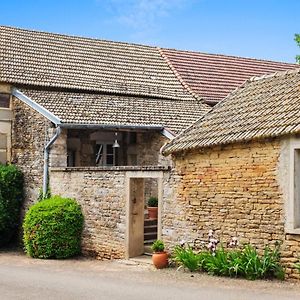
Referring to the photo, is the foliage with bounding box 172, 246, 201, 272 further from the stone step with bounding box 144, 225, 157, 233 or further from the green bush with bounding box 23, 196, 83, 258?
the stone step with bounding box 144, 225, 157, 233

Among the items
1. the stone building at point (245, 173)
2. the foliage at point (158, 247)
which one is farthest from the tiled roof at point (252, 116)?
the foliage at point (158, 247)

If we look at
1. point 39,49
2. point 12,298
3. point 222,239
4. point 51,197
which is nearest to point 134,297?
point 12,298

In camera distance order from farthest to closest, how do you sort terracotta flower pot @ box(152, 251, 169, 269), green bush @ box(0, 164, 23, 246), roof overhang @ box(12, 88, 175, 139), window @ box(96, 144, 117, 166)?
window @ box(96, 144, 117, 166)
green bush @ box(0, 164, 23, 246)
roof overhang @ box(12, 88, 175, 139)
terracotta flower pot @ box(152, 251, 169, 269)

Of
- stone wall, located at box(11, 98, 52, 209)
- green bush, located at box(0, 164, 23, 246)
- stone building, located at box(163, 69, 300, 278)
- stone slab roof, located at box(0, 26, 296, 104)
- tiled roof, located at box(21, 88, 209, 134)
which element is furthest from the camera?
stone slab roof, located at box(0, 26, 296, 104)

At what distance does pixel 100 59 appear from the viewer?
84.9ft

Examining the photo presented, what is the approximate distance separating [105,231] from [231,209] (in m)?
4.50

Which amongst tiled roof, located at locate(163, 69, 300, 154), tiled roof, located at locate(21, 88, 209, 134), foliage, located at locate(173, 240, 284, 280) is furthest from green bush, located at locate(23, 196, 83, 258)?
foliage, located at locate(173, 240, 284, 280)

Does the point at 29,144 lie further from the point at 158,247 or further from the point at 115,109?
the point at 158,247

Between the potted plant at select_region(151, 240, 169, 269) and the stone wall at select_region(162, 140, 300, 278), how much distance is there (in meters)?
0.37

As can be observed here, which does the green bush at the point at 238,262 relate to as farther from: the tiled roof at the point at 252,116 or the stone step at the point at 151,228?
the stone step at the point at 151,228

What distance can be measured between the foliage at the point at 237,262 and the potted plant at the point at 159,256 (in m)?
0.62

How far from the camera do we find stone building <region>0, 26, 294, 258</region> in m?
16.5

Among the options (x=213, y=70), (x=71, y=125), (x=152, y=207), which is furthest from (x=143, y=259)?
(x=213, y=70)

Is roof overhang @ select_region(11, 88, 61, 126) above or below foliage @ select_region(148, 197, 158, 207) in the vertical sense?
above
